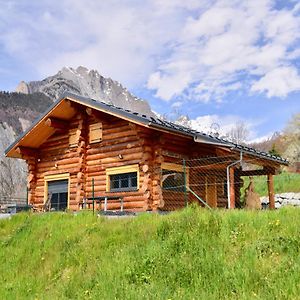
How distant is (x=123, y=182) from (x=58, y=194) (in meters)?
4.46

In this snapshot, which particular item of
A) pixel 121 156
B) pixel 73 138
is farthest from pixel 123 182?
pixel 73 138

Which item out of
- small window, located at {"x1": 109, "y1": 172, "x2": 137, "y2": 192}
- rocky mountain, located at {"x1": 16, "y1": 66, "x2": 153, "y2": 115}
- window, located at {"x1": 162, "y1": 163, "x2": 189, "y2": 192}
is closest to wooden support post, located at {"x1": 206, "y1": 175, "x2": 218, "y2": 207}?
window, located at {"x1": 162, "y1": 163, "x2": 189, "y2": 192}

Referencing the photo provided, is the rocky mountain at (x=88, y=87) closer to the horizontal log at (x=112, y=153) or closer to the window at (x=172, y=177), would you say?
the horizontal log at (x=112, y=153)

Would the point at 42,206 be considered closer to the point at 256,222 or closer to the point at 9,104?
the point at 256,222

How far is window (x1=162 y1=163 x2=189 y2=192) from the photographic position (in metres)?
15.6

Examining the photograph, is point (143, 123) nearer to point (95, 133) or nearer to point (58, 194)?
point (95, 133)

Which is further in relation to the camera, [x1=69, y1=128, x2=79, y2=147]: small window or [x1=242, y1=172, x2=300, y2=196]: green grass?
[x1=242, y1=172, x2=300, y2=196]: green grass

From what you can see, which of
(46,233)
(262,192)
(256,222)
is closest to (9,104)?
(262,192)

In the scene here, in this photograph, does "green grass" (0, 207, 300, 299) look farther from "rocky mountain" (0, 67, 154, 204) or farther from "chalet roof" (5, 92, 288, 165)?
"rocky mountain" (0, 67, 154, 204)

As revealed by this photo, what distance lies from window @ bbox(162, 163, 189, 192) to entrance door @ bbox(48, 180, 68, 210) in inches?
209

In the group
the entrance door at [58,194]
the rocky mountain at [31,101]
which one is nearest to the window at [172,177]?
the entrance door at [58,194]

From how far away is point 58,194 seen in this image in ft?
62.8

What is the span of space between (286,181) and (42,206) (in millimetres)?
21692

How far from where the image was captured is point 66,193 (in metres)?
18.8
